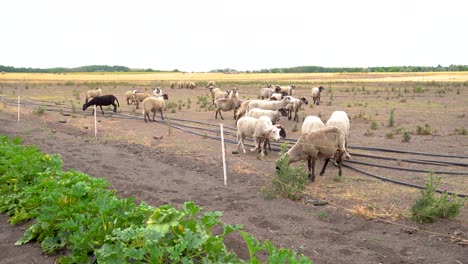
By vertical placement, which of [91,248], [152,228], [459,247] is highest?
[152,228]

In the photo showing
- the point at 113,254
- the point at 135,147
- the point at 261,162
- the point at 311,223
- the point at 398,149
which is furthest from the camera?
the point at 135,147

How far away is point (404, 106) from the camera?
28.2 metres

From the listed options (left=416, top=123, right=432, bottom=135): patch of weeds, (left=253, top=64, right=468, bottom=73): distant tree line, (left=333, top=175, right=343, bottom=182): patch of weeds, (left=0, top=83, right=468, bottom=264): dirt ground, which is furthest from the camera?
(left=253, top=64, right=468, bottom=73): distant tree line

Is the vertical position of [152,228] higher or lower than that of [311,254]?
higher

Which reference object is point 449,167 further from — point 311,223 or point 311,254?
point 311,254

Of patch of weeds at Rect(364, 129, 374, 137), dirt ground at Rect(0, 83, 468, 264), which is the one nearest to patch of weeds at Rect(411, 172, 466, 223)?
dirt ground at Rect(0, 83, 468, 264)

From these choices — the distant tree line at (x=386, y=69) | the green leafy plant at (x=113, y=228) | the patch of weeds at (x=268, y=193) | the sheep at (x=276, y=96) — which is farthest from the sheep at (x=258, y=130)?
the distant tree line at (x=386, y=69)

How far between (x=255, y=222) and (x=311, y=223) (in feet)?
3.60

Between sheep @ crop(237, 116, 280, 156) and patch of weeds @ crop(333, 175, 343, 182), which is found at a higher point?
sheep @ crop(237, 116, 280, 156)

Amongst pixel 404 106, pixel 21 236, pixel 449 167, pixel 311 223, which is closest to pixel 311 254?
pixel 311 223

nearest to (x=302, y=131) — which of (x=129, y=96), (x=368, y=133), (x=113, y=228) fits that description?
(x=368, y=133)

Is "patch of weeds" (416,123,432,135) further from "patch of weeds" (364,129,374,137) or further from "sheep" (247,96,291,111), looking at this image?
"sheep" (247,96,291,111)

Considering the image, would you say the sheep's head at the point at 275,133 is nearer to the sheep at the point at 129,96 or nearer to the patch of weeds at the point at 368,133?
the patch of weeds at the point at 368,133

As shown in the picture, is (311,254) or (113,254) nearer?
(113,254)
